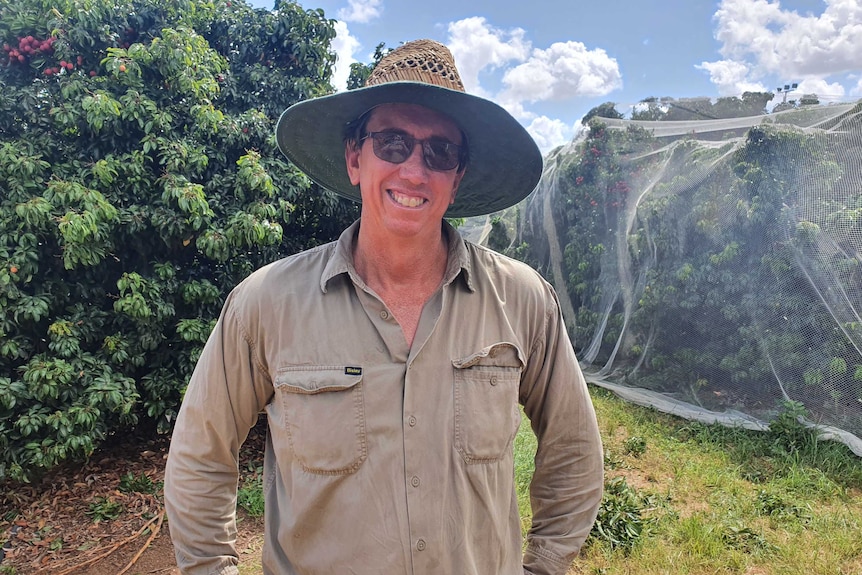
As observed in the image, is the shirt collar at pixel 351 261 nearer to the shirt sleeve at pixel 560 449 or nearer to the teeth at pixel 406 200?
the teeth at pixel 406 200

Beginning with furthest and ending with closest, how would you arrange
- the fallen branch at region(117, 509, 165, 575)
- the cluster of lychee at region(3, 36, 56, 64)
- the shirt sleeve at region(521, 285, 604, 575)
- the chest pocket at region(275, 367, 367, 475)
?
1. the cluster of lychee at region(3, 36, 56, 64)
2. the fallen branch at region(117, 509, 165, 575)
3. the shirt sleeve at region(521, 285, 604, 575)
4. the chest pocket at region(275, 367, 367, 475)

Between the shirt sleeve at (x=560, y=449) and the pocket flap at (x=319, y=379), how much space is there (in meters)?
0.51

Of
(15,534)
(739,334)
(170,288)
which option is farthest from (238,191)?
(739,334)

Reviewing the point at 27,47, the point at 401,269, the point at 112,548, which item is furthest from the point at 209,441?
the point at 27,47

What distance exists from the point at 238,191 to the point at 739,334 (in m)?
5.16

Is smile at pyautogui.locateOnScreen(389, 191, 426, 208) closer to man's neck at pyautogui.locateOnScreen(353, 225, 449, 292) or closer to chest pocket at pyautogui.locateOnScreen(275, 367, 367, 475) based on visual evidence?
man's neck at pyautogui.locateOnScreen(353, 225, 449, 292)

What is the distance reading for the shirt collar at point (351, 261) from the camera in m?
1.36

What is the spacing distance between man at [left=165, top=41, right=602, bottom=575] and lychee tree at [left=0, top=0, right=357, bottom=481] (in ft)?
9.24

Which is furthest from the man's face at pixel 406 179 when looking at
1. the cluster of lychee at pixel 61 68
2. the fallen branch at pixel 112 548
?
the cluster of lychee at pixel 61 68

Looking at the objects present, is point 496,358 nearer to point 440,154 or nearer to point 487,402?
point 487,402

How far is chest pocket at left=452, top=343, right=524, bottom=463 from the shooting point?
50.2 inches

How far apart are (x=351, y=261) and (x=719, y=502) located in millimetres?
3994

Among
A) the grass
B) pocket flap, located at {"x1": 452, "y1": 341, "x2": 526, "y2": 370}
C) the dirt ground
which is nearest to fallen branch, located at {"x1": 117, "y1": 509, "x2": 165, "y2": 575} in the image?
the dirt ground

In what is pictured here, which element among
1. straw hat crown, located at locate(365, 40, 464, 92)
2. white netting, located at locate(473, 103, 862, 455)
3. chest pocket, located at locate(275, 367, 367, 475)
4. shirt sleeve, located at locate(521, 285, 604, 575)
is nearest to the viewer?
chest pocket, located at locate(275, 367, 367, 475)
